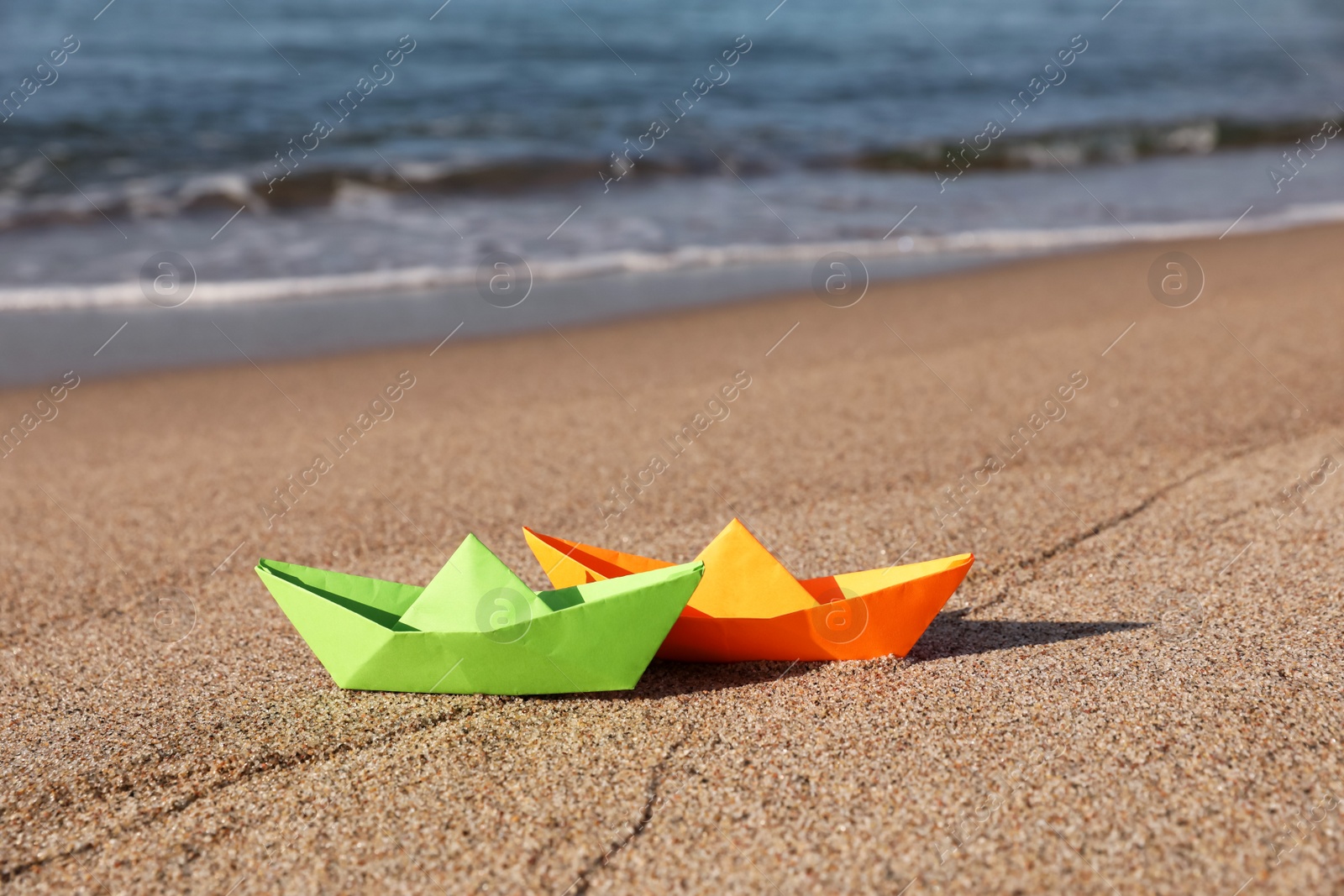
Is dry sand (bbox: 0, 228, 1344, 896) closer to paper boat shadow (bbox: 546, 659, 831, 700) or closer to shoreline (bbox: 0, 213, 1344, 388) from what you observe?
paper boat shadow (bbox: 546, 659, 831, 700)

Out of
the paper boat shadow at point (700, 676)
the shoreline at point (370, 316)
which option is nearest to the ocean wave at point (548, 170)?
the shoreline at point (370, 316)

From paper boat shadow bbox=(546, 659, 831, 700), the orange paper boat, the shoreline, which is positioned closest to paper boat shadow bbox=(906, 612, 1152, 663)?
the orange paper boat

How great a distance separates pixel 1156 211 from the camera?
344 inches

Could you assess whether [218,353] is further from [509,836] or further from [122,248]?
[509,836]

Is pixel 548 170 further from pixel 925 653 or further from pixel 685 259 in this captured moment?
pixel 925 653

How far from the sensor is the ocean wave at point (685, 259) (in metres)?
6.60

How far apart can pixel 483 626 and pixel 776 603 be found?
53 centimetres

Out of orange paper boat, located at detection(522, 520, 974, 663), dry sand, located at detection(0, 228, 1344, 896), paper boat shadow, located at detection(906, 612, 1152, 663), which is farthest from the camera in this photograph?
paper boat shadow, located at detection(906, 612, 1152, 663)

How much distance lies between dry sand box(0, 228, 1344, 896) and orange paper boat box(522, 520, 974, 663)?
0.24 ft

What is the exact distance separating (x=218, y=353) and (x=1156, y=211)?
732cm

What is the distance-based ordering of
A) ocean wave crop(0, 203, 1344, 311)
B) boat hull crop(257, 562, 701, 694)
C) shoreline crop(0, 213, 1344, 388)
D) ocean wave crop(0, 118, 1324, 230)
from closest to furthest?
boat hull crop(257, 562, 701, 694) < shoreline crop(0, 213, 1344, 388) < ocean wave crop(0, 203, 1344, 311) < ocean wave crop(0, 118, 1324, 230)

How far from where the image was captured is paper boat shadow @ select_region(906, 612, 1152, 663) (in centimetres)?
211

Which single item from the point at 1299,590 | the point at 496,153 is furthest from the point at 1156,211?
the point at 1299,590

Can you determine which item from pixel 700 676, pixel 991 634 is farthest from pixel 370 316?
pixel 991 634
